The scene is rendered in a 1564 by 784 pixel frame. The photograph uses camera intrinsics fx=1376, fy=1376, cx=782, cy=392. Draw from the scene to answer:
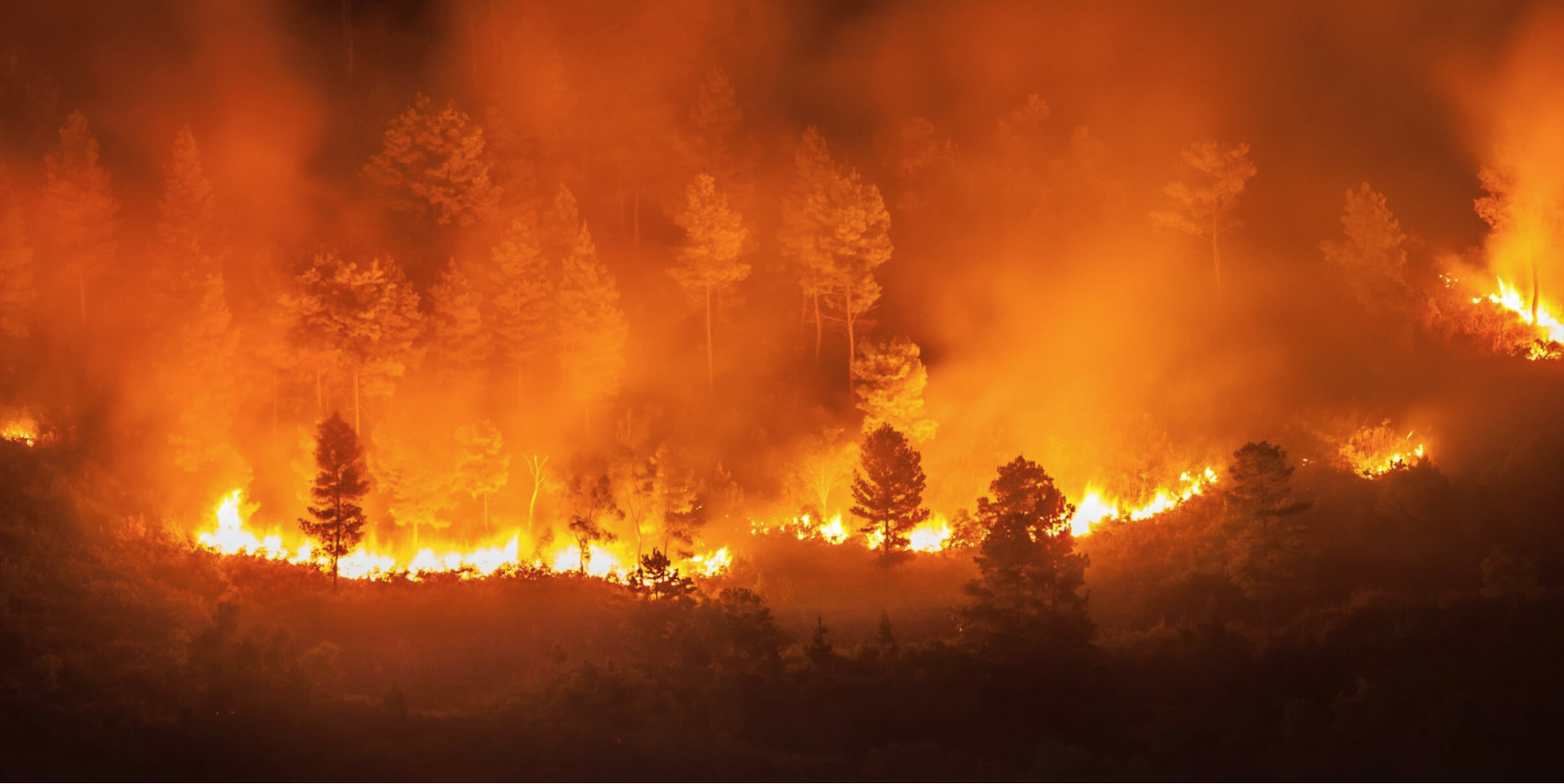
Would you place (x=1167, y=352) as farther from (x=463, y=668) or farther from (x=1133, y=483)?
(x=463, y=668)

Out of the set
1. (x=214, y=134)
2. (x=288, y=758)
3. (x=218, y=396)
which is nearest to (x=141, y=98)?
(x=214, y=134)

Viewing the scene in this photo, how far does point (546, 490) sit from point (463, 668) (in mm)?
12875

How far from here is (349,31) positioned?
74938 millimetres

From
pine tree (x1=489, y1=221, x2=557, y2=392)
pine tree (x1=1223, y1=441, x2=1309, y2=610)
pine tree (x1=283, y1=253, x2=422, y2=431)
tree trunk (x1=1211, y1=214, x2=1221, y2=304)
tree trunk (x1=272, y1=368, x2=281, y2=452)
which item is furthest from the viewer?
tree trunk (x1=1211, y1=214, x2=1221, y2=304)

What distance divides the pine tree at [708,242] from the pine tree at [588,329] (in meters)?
3.34

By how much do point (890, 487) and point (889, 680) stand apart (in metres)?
8.86

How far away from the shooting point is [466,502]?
4438 centimetres

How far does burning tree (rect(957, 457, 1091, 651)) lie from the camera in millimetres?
29484

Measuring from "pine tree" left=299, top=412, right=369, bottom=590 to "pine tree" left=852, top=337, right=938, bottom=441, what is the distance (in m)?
15.6

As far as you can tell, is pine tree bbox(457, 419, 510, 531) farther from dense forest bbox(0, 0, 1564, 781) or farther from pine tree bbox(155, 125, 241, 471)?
pine tree bbox(155, 125, 241, 471)

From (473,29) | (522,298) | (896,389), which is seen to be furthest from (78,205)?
(896,389)

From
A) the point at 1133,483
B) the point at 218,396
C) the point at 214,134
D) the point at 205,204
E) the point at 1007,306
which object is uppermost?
the point at 214,134

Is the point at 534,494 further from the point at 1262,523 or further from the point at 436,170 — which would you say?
the point at 1262,523

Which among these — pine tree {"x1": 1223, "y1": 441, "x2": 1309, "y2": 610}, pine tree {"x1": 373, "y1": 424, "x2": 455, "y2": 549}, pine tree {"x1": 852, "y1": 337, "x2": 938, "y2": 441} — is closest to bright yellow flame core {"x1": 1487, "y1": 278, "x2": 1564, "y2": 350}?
pine tree {"x1": 1223, "y1": 441, "x2": 1309, "y2": 610}
